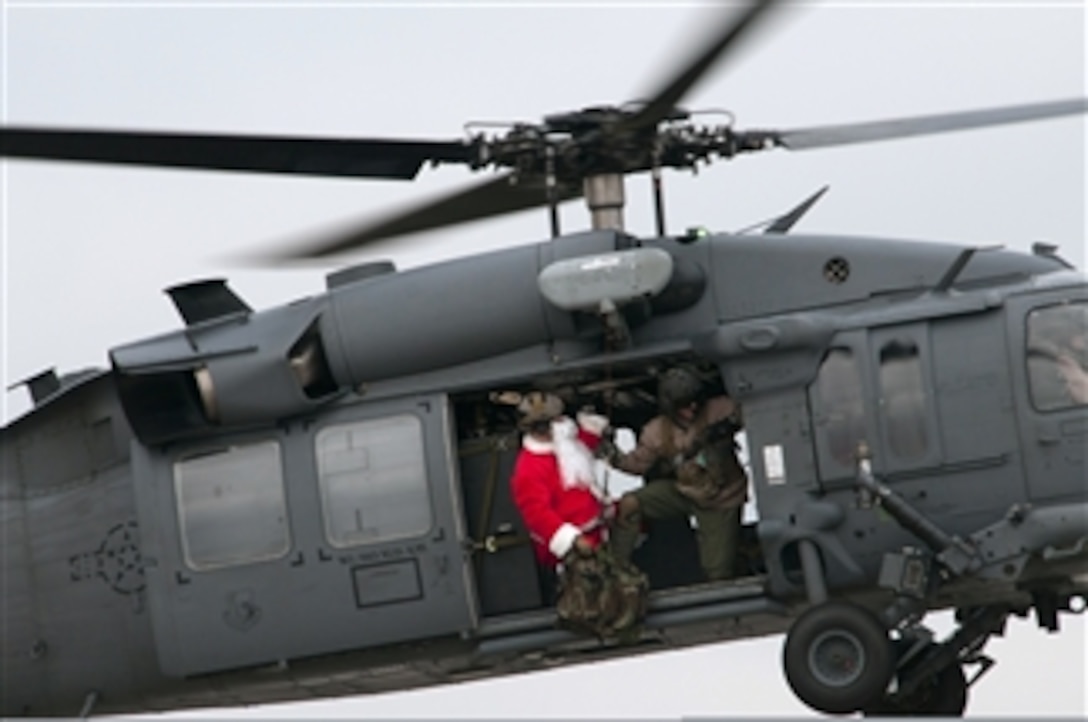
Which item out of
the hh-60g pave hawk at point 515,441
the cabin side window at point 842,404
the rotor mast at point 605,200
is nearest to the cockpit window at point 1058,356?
the hh-60g pave hawk at point 515,441

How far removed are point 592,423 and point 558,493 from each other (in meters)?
0.42

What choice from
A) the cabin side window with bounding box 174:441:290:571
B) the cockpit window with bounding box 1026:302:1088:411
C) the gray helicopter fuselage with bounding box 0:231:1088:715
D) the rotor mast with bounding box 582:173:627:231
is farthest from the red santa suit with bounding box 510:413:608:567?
the cockpit window with bounding box 1026:302:1088:411

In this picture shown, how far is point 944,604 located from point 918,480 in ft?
2.67

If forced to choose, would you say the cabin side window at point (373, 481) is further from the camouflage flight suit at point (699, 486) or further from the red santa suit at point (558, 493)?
the camouflage flight suit at point (699, 486)

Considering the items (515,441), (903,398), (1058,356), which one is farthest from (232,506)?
(1058,356)

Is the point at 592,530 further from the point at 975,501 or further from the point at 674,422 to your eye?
the point at 975,501

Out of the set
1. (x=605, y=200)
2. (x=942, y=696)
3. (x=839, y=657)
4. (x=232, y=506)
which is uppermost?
(x=605, y=200)

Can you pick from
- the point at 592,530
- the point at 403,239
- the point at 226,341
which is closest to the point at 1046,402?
the point at 592,530

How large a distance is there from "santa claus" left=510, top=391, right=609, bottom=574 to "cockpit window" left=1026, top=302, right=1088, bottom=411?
208 centimetres

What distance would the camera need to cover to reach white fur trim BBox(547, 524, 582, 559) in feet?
38.9

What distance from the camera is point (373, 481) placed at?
12141 mm

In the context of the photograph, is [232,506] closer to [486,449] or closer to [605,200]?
[486,449]

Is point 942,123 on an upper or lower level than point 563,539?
upper

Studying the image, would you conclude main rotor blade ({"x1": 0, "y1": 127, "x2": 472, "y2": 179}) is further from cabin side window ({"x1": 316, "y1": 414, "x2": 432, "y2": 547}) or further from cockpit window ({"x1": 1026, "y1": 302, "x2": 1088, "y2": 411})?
cockpit window ({"x1": 1026, "y1": 302, "x2": 1088, "y2": 411})
